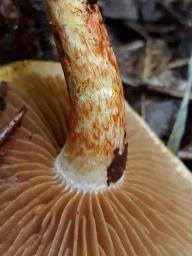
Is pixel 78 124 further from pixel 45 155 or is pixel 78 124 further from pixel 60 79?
pixel 60 79

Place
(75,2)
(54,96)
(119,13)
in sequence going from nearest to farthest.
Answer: (75,2) → (54,96) → (119,13)

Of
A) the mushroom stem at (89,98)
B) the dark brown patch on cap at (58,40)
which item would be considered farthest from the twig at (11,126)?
the dark brown patch on cap at (58,40)

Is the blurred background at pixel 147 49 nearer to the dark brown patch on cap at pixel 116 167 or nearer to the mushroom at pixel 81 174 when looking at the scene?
the mushroom at pixel 81 174

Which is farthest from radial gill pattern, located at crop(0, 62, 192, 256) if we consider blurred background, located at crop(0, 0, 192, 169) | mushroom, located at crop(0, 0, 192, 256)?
blurred background, located at crop(0, 0, 192, 169)

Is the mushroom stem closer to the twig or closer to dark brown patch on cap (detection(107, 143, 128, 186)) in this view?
dark brown patch on cap (detection(107, 143, 128, 186))

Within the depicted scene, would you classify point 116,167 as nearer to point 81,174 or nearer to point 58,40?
point 81,174

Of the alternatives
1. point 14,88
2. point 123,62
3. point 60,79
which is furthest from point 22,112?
point 123,62
